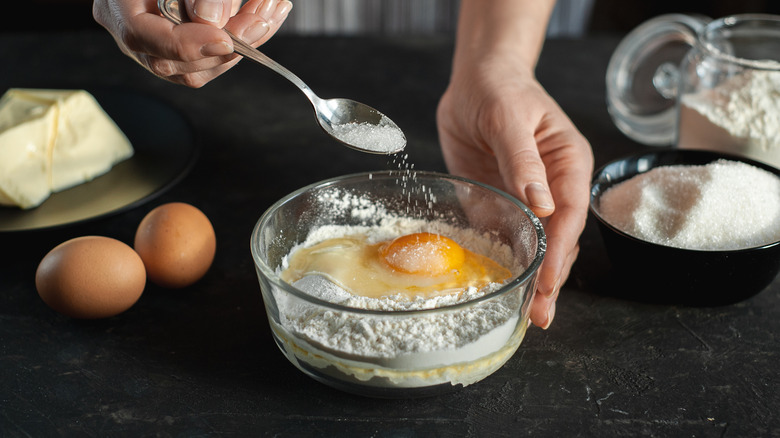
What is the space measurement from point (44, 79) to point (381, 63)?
3.27 feet

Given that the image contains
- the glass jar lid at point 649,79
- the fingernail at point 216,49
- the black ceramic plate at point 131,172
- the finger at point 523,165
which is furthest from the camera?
the glass jar lid at point 649,79

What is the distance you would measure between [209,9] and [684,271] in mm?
849

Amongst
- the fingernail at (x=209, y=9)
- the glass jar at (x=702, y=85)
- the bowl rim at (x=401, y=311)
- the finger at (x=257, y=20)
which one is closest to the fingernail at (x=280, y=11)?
the finger at (x=257, y=20)

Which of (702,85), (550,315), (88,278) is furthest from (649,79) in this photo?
(88,278)

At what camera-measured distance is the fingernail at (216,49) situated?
3.25ft

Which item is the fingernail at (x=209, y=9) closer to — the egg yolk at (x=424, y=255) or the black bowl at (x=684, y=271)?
the egg yolk at (x=424, y=255)

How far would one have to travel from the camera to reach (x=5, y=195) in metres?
1.33

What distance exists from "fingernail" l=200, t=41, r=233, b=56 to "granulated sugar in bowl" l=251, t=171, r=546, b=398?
0.25 m

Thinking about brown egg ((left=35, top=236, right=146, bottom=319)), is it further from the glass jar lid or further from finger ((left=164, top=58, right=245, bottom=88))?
the glass jar lid

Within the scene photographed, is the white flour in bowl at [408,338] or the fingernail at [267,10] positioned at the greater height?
the fingernail at [267,10]

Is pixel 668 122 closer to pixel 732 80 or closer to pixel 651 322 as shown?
pixel 732 80

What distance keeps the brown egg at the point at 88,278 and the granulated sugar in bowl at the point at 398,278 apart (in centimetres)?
24

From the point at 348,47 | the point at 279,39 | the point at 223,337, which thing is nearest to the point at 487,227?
the point at 223,337

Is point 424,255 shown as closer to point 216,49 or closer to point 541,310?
point 541,310
